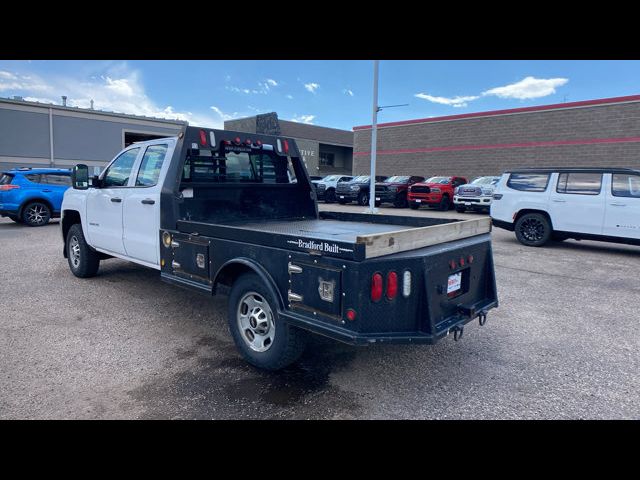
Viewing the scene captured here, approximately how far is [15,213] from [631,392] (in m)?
15.1

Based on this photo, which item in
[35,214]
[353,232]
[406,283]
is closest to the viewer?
[406,283]

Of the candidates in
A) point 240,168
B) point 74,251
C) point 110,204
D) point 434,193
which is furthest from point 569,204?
point 434,193

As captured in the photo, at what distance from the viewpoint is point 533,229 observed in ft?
34.0

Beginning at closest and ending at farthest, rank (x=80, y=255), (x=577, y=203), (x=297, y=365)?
(x=297, y=365) < (x=80, y=255) < (x=577, y=203)

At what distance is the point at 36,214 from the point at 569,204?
47.5ft

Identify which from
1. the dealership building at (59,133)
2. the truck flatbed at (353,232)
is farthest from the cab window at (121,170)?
the dealership building at (59,133)

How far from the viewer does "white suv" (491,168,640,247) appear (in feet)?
29.4

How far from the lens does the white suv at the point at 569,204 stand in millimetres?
8969

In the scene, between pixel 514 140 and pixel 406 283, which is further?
pixel 514 140

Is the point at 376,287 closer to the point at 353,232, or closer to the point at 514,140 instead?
the point at 353,232

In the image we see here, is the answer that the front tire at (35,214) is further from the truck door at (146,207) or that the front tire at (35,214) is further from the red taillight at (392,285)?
the red taillight at (392,285)

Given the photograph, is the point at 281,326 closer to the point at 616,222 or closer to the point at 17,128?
the point at 616,222
